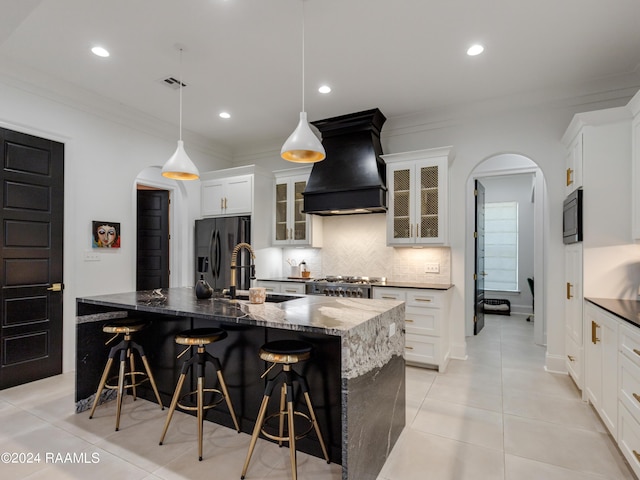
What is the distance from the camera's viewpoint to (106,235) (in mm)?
4016

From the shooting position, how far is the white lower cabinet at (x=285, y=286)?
4551 millimetres

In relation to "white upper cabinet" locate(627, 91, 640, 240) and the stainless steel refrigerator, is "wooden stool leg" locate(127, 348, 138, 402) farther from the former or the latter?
"white upper cabinet" locate(627, 91, 640, 240)

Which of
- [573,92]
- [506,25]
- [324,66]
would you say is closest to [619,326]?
[506,25]

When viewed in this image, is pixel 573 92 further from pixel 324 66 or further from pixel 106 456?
pixel 106 456

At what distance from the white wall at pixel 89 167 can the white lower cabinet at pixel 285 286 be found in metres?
1.68

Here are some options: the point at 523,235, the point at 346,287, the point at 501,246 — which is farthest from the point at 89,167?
the point at 523,235

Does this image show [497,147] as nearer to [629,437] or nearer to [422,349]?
[422,349]

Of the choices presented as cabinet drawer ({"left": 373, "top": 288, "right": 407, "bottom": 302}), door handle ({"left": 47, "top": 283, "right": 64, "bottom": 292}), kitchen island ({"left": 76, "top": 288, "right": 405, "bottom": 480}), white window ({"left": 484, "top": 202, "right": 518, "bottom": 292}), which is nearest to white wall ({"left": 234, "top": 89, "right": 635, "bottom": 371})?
cabinet drawer ({"left": 373, "top": 288, "right": 407, "bottom": 302})

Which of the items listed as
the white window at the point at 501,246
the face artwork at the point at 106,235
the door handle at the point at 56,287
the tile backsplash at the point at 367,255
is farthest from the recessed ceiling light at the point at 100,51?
the white window at the point at 501,246

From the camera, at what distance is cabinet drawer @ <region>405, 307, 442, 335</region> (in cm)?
374

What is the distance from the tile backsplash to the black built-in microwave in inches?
48.0

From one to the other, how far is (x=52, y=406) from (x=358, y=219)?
3805 mm

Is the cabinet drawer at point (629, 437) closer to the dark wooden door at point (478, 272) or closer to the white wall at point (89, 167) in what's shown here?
the dark wooden door at point (478, 272)

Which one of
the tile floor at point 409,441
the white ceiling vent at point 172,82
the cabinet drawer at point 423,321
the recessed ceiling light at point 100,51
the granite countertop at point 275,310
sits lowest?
the tile floor at point 409,441
